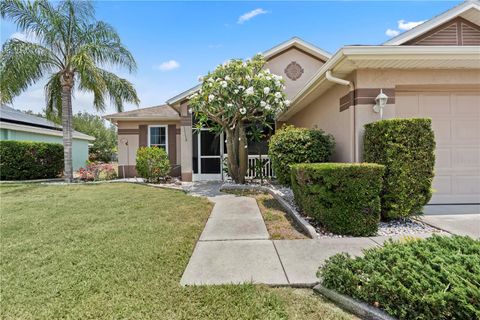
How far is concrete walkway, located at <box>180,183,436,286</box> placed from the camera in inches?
115

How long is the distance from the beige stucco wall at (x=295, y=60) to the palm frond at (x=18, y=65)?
10.5 metres

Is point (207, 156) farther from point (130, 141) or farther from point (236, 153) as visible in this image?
point (130, 141)

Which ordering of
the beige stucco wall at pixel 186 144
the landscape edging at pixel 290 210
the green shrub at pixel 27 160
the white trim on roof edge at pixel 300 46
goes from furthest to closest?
the green shrub at pixel 27 160, the white trim on roof edge at pixel 300 46, the beige stucco wall at pixel 186 144, the landscape edging at pixel 290 210

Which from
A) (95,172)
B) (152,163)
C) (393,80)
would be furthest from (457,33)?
(95,172)

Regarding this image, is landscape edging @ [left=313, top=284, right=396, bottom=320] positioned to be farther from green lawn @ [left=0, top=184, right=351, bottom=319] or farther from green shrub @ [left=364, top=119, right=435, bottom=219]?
green shrub @ [left=364, top=119, right=435, bottom=219]

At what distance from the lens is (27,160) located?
43.8 feet

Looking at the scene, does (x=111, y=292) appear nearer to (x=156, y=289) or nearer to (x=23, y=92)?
(x=156, y=289)

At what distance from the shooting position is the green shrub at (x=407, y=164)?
457 cm

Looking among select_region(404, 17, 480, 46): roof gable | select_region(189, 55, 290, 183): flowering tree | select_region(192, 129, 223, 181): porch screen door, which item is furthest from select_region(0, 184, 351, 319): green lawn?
select_region(404, 17, 480, 46): roof gable

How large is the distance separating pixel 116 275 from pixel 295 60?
11713 mm

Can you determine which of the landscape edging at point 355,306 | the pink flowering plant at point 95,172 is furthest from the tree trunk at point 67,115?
the landscape edging at point 355,306

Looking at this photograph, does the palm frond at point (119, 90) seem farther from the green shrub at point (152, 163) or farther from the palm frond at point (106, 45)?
the green shrub at point (152, 163)

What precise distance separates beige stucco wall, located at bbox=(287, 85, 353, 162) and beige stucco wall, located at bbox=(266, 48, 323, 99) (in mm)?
3277

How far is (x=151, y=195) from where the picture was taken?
8.27 m
